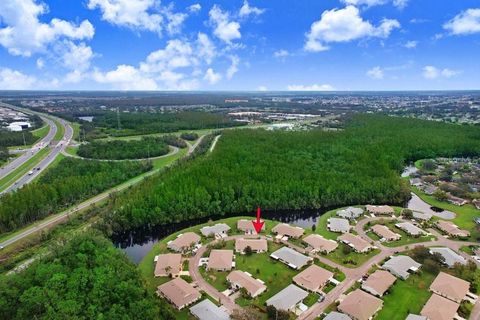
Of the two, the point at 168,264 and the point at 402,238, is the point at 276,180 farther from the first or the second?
the point at 168,264

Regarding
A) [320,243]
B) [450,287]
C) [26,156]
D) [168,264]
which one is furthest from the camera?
[26,156]

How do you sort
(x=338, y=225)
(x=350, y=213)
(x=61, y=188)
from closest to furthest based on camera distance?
(x=338, y=225)
(x=350, y=213)
(x=61, y=188)

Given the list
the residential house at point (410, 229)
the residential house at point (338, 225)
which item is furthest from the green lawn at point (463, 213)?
the residential house at point (338, 225)

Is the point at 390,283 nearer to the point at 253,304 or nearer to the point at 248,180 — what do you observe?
the point at 253,304

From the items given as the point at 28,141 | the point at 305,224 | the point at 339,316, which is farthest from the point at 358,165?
the point at 28,141

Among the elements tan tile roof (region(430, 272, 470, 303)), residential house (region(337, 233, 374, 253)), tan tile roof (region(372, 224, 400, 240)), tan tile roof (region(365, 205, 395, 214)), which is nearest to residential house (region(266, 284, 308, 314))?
residential house (region(337, 233, 374, 253))

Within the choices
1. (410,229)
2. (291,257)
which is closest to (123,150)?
(291,257)
